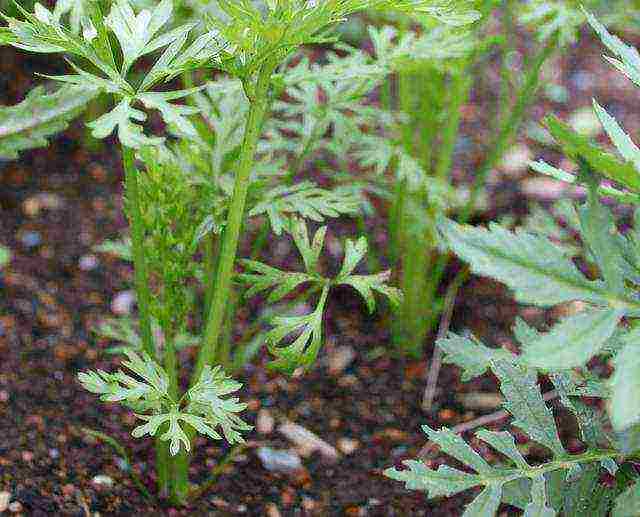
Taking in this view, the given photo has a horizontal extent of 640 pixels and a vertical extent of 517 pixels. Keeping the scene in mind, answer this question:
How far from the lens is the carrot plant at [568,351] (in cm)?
79

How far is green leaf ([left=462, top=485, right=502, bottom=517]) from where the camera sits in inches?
37.4

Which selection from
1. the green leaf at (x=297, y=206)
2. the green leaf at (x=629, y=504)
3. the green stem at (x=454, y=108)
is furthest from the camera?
the green stem at (x=454, y=108)

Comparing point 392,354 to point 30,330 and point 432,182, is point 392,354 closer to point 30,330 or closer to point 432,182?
point 432,182

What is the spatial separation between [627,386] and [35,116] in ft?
2.94

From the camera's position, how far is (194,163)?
4.11 feet

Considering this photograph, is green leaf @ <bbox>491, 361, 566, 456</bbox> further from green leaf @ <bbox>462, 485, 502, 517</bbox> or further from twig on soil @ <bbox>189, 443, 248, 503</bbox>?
twig on soil @ <bbox>189, 443, 248, 503</bbox>

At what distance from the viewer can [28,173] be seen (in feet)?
6.68

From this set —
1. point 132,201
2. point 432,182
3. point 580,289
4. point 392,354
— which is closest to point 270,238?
point 392,354

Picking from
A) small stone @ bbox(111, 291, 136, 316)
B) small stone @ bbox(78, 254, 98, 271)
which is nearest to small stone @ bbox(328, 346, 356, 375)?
small stone @ bbox(111, 291, 136, 316)

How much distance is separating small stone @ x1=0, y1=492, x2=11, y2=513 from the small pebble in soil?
15.8 inches

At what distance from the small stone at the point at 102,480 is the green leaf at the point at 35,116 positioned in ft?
1.58

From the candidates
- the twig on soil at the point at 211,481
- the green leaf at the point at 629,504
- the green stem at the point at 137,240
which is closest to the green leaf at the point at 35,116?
the green stem at the point at 137,240

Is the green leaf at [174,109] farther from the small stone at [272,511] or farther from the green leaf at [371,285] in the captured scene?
the small stone at [272,511]

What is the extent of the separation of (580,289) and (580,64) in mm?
1994
